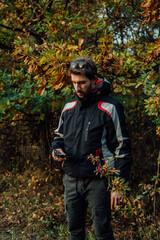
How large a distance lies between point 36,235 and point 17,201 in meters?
1.23

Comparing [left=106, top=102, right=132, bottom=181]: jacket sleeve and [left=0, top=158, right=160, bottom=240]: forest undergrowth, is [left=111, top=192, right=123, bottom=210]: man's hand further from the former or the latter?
[left=0, top=158, right=160, bottom=240]: forest undergrowth

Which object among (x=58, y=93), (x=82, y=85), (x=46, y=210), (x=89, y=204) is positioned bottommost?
(x=46, y=210)

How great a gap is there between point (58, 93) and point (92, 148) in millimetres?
2483

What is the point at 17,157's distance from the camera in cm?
691

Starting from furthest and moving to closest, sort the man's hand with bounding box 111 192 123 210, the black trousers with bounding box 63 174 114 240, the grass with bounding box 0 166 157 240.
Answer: the grass with bounding box 0 166 157 240 → the black trousers with bounding box 63 174 114 240 → the man's hand with bounding box 111 192 123 210

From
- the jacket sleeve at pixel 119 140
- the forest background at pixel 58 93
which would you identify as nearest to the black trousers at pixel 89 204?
the jacket sleeve at pixel 119 140

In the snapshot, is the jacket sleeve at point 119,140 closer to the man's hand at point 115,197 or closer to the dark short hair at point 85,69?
the man's hand at point 115,197

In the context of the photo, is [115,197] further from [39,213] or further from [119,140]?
[39,213]

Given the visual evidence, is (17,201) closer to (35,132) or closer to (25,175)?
(25,175)

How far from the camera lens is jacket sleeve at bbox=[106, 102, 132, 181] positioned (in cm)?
216

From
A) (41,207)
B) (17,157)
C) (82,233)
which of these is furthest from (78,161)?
(17,157)

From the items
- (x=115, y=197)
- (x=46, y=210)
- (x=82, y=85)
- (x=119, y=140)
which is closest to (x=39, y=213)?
(x=46, y=210)

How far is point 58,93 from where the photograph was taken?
4.56 m

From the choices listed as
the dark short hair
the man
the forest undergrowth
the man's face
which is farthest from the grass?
the dark short hair
